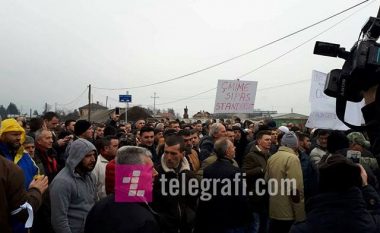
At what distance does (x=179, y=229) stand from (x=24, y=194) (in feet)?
5.49

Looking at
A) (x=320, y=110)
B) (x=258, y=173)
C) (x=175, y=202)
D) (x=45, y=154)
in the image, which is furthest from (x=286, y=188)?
(x=45, y=154)

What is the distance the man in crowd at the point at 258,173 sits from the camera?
5.77m

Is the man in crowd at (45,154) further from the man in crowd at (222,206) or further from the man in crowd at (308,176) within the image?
the man in crowd at (308,176)

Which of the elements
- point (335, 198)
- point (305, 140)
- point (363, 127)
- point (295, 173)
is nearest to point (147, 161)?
point (335, 198)

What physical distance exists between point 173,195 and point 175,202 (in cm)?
8

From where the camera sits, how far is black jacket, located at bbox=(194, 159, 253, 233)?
4.92 meters

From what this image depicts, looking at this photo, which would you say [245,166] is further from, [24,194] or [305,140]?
[24,194]

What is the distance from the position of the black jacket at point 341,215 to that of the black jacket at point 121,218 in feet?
A: 3.51

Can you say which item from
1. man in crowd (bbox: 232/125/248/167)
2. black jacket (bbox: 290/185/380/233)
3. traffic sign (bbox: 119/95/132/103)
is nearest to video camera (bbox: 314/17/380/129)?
black jacket (bbox: 290/185/380/233)

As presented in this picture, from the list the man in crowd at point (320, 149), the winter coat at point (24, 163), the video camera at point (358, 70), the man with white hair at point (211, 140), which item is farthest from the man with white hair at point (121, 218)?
the man in crowd at point (320, 149)

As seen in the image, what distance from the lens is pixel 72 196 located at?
3973 millimetres

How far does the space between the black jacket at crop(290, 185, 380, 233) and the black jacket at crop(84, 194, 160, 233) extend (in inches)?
42.1

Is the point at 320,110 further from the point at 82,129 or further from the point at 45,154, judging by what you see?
the point at 45,154

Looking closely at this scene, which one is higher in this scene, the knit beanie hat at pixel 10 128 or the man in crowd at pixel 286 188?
the knit beanie hat at pixel 10 128
